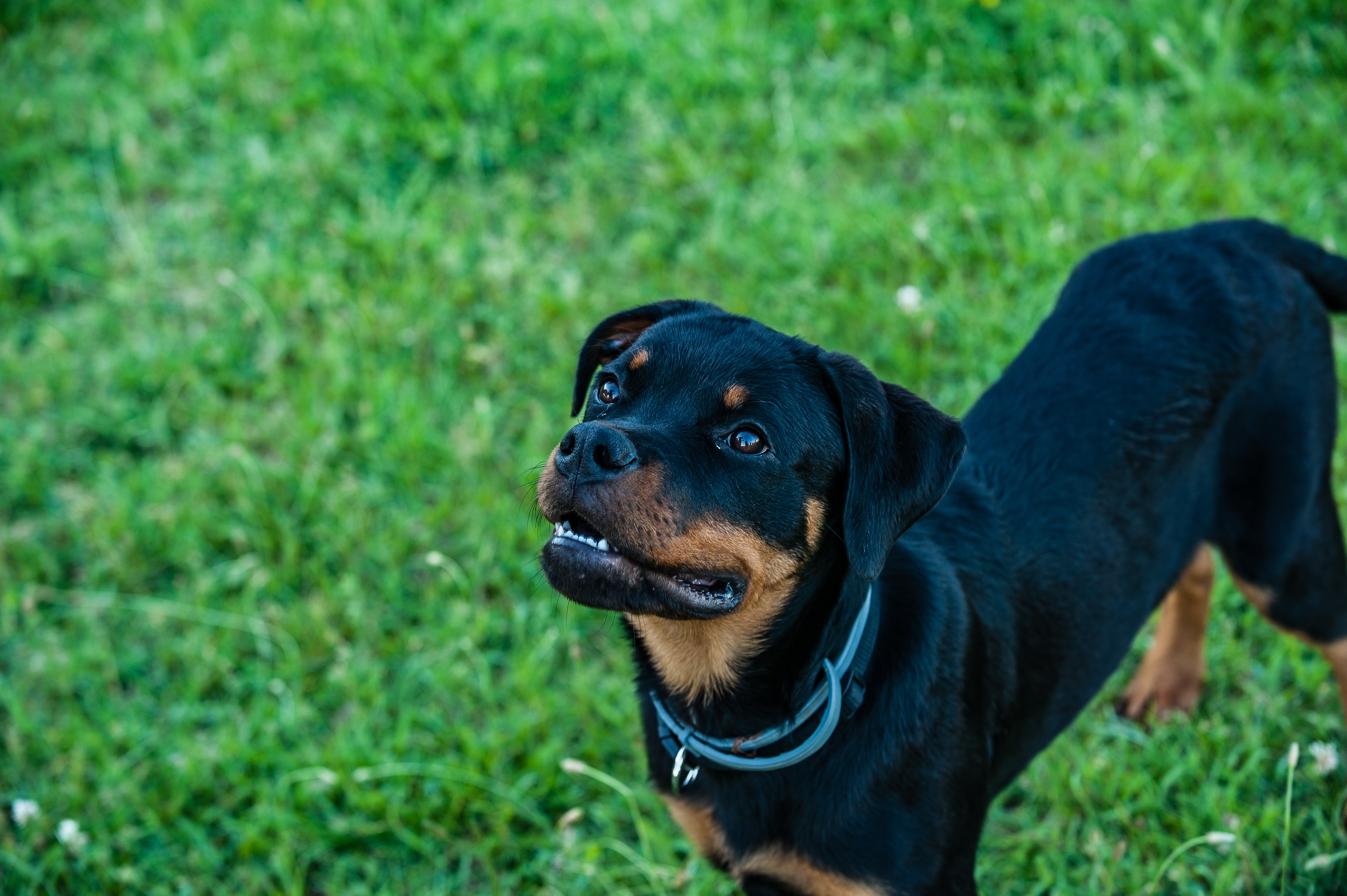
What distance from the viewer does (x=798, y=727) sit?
250cm

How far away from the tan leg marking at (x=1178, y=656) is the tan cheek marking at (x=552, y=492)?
215 centimetres

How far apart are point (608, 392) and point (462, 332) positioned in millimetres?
2491

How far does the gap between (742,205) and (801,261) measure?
1.66ft

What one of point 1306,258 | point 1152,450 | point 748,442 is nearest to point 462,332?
point 748,442

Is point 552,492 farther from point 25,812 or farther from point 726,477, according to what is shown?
point 25,812

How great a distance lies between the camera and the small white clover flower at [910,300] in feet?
15.1

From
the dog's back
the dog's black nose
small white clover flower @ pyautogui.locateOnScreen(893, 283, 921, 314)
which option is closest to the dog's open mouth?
the dog's black nose

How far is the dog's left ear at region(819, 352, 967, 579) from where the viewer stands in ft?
7.60

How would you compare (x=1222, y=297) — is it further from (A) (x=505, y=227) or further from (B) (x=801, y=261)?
(A) (x=505, y=227)

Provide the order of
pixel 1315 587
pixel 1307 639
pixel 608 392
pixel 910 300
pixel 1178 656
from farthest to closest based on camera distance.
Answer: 1. pixel 910 300
2. pixel 1178 656
3. pixel 1307 639
4. pixel 1315 587
5. pixel 608 392

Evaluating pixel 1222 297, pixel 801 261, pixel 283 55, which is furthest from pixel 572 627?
pixel 283 55

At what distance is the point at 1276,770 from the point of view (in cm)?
338

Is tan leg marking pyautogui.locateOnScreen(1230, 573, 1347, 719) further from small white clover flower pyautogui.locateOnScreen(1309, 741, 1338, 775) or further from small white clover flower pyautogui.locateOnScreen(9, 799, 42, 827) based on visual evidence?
small white clover flower pyautogui.locateOnScreen(9, 799, 42, 827)

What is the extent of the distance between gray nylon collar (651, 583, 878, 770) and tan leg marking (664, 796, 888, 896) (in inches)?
4.2
